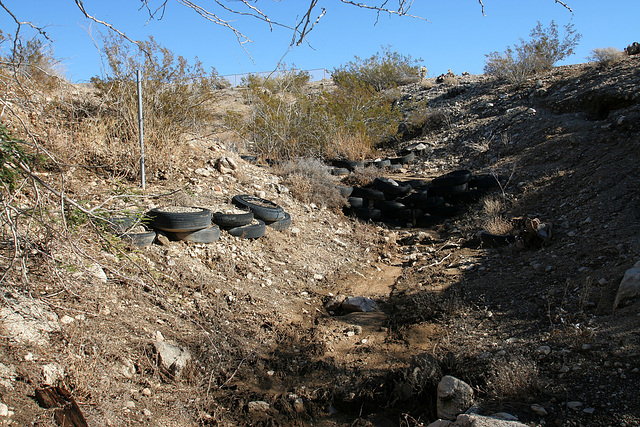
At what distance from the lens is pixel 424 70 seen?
2495 cm

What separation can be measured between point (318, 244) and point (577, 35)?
1533cm

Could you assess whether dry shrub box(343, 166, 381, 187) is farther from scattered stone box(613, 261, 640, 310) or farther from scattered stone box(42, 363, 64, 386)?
scattered stone box(42, 363, 64, 386)

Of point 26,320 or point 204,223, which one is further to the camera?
point 204,223

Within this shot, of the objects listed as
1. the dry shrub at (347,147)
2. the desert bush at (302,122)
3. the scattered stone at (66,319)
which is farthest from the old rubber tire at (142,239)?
the dry shrub at (347,147)

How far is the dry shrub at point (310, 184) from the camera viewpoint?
27.1 ft

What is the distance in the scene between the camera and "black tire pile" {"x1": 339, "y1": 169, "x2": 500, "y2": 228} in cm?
864

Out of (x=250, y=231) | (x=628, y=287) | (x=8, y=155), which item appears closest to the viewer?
(x=8, y=155)

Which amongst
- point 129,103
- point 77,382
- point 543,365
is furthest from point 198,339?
point 129,103

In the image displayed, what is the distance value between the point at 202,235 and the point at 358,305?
6.68ft

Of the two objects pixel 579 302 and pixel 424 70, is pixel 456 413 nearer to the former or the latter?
pixel 579 302

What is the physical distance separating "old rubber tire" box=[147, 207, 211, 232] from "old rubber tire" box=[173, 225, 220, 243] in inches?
3.3

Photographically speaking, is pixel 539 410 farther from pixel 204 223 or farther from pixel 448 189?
pixel 448 189

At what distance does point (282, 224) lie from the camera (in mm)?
6957

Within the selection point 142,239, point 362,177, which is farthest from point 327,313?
point 362,177
